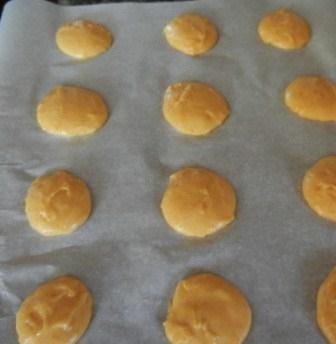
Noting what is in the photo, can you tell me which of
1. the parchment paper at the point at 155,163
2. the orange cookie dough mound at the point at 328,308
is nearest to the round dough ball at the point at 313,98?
the parchment paper at the point at 155,163

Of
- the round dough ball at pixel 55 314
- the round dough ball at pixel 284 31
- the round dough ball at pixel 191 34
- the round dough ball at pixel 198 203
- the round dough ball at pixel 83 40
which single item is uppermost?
the round dough ball at pixel 284 31

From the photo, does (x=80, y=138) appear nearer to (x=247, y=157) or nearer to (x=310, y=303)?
(x=247, y=157)

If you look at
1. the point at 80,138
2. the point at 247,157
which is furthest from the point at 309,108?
the point at 80,138

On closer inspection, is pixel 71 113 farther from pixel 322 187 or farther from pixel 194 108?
pixel 322 187

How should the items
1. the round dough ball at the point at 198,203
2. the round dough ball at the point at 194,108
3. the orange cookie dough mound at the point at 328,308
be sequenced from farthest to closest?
the round dough ball at the point at 194,108, the round dough ball at the point at 198,203, the orange cookie dough mound at the point at 328,308

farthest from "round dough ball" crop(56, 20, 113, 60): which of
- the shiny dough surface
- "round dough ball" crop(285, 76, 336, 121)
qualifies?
the shiny dough surface

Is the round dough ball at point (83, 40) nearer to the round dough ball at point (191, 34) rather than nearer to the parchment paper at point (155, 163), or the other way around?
the parchment paper at point (155, 163)

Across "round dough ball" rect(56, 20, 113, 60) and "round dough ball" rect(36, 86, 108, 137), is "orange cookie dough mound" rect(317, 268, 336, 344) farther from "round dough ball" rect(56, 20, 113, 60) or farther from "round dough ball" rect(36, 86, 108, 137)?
"round dough ball" rect(56, 20, 113, 60)
